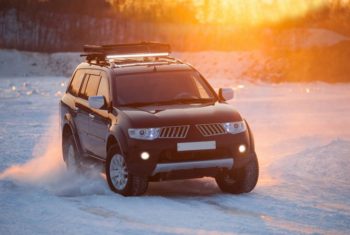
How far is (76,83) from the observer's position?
13312 mm

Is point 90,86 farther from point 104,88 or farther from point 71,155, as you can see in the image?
point 71,155

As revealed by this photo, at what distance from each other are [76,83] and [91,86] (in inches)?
34.8

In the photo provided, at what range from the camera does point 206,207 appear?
10062 mm

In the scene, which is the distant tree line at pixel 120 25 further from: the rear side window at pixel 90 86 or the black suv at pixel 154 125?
the black suv at pixel 154 125

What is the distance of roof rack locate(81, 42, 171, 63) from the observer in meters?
12.5

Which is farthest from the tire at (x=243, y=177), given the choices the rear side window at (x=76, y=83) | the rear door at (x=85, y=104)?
the rear side window at (x=76, y=83)

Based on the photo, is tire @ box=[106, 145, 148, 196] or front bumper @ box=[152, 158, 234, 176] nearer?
front bumper @ box=[152, 158, 234, 176]

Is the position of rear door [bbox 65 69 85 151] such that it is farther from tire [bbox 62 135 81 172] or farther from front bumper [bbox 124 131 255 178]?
front bumper [bbox 124 131 255 178]

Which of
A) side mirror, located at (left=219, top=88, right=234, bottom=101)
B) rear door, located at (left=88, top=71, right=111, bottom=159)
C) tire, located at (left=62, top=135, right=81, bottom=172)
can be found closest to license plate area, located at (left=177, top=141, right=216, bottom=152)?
rear door, located at (left=88, top=71, right=111, bottom=159)

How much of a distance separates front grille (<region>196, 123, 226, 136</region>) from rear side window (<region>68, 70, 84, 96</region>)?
10.3 ft

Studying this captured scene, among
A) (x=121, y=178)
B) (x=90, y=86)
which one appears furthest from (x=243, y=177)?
(x=90, y=86)

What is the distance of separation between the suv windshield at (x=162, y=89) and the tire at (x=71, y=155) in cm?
172

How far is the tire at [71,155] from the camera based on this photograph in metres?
12.9

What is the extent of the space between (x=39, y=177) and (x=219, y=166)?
350 cm
